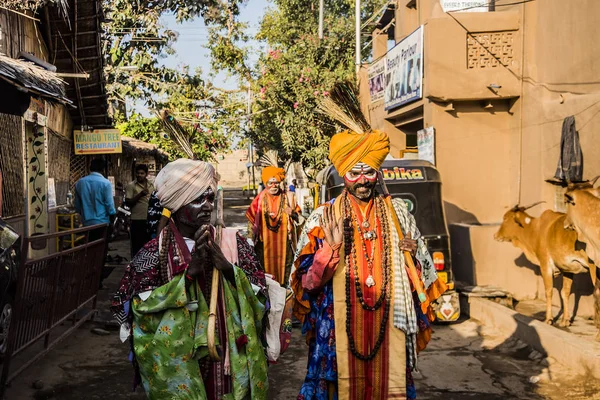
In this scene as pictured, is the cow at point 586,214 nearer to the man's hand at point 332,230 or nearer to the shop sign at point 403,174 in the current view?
the shop sign at point 403,174

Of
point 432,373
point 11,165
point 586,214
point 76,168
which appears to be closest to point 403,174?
point 586,214

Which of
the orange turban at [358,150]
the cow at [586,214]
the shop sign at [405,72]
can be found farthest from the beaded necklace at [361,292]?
the shop sign at [405,72]

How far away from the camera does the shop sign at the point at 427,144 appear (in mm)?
12062

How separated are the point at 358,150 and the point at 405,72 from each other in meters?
9.67

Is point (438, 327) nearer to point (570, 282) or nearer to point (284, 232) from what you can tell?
point (570, 282)

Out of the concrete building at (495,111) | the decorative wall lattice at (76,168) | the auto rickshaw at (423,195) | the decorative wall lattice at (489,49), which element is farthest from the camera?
the decorative wall lattice at (76,168)

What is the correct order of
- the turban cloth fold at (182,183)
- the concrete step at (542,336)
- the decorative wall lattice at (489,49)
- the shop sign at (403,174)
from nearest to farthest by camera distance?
1. the turban cloth fold at (182,183)
2. the concrete step at (542,336)
3. the shop sign at (403,174)
4. the decorative wall lattice at (489,49)

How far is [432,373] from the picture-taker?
6.45m

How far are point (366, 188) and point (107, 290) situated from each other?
729 cm

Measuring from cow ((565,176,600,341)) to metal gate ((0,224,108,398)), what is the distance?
16.4 feet

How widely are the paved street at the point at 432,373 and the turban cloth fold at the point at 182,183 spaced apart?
2.84 m

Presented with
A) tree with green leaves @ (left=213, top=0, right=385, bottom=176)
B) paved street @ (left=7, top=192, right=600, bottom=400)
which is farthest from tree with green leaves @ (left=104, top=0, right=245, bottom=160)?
paved street @ (left=7, top=192, right=600, bottom=400)

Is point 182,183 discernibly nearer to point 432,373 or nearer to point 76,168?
point 432,373

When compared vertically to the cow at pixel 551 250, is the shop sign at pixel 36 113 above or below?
above
